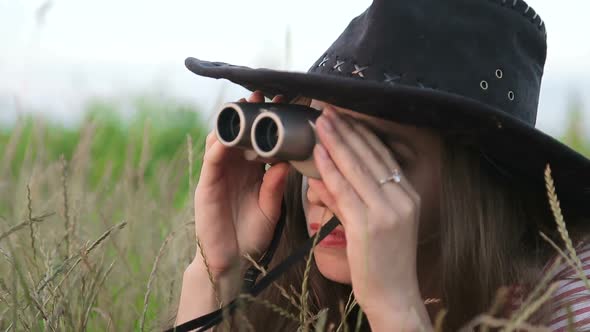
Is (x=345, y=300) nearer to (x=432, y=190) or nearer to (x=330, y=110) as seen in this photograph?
(x=432, y=190)

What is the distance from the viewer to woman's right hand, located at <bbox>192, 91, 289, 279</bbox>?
2.35 meters

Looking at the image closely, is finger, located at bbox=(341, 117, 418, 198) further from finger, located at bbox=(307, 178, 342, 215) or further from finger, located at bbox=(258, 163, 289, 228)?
finger, located at bbox=(258, 163, 289, 228)

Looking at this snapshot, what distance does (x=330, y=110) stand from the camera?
6.41ft

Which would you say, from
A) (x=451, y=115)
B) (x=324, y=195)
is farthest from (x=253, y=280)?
(x=451, y=115)

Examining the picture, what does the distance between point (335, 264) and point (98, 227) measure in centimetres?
175

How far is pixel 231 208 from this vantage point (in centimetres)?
242

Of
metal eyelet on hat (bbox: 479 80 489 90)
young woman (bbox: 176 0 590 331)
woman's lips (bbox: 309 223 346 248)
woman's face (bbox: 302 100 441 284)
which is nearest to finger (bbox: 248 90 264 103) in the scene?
young woman (bbox: 176 0 590 331)

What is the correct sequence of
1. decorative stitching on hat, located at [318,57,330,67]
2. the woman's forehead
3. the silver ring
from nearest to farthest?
the silver ring
the woman's forehead
decorative stitching on hat, located at [318,57,330,67]

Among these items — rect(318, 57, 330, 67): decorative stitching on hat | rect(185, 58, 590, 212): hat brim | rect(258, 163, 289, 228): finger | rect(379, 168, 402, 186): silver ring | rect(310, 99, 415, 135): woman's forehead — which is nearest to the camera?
rect(185, 58, 590, 212): hat brim

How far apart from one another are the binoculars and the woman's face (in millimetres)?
105

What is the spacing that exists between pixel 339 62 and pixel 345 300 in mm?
825

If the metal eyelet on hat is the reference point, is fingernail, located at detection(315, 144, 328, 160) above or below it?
below

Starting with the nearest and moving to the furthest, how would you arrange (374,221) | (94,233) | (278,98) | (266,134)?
1. (374,221)
2. (266,134)
3. (278,98)
4. (94,233)

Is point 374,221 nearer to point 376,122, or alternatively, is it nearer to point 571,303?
point 376,122
